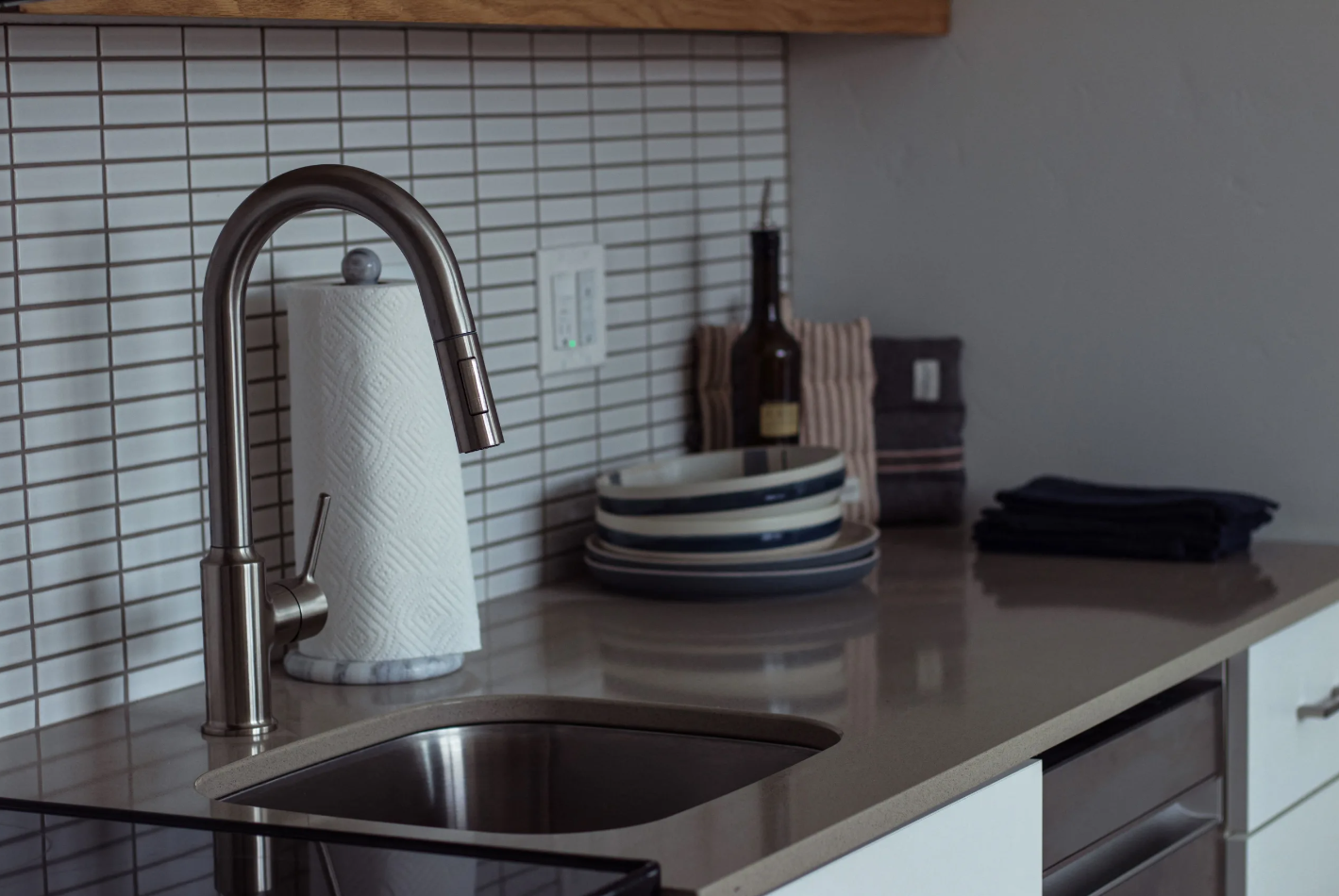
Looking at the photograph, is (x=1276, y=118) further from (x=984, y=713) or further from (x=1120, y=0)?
(x=984, y=713)

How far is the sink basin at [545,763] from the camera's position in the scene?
133 centimetres

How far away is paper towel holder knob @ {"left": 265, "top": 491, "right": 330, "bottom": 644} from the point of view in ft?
4.39

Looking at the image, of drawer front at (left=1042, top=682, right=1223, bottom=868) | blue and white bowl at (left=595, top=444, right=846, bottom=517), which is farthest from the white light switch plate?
A: drawer front at (left=1042, top=682, right=1223, bottom=868)

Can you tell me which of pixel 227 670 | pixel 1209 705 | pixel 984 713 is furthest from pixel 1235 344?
pixel 227 670

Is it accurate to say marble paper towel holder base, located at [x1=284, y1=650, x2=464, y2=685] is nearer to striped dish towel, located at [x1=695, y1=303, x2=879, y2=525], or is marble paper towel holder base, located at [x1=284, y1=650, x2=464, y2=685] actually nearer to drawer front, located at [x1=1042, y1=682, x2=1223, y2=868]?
drawer front, located at [x1=1042, y1=682, x2=1223, y2=868]

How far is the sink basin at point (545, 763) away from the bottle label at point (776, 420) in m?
0.65

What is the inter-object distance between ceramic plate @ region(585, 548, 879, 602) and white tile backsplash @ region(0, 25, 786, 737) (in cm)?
15

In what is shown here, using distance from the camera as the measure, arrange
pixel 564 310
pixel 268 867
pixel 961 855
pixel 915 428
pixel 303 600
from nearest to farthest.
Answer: pixel 268 867
pixel 961 855
pixel 303 600
pixel 564 310
pixel 915 428

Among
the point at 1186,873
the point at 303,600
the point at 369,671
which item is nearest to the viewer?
the point at 303,600

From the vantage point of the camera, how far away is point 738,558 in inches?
68.0

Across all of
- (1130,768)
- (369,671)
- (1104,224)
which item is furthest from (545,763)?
(1104,224)

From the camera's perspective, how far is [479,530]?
1774 millimetres

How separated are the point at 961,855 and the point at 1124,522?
0.75 m

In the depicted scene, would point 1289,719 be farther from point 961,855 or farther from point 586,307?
point 586,307
